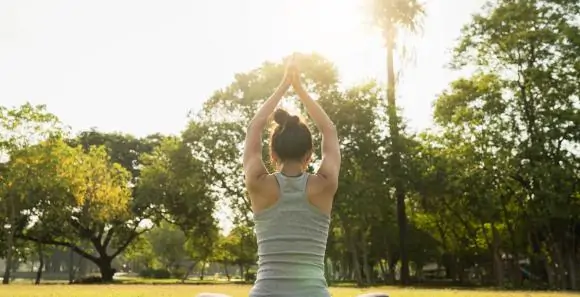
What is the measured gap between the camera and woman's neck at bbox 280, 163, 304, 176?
10.1 feet

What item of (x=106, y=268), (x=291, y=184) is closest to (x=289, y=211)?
(x=291, y=184)

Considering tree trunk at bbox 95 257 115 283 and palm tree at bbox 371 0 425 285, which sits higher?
palm tree at bbox 371 0 425 285

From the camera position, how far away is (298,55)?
3.47 metres

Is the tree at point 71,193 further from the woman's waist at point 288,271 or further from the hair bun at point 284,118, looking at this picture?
the woman's waist at point 288,271

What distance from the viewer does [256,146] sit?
3166 millimetres

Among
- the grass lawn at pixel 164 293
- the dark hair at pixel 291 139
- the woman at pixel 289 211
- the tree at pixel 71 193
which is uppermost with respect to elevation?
the tree at pixel 71 193

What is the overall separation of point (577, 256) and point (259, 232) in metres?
48.9

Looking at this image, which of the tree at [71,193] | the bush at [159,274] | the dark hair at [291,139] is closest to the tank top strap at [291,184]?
the dark hair at [291,139]

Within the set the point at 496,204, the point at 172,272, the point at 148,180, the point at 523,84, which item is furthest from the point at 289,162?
the point at 172,272

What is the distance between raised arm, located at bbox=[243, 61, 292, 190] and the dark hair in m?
0.11

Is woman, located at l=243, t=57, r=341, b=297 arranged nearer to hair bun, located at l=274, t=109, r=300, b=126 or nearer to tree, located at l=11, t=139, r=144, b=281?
hair bun, located at l=274, t=109, r=300, b=126

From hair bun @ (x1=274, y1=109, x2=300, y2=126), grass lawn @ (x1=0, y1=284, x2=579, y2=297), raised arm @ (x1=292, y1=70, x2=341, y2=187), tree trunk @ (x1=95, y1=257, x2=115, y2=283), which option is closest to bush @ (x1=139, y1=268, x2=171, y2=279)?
tree trunk @ (x1=95, y1=257, x2=115, y2=283)

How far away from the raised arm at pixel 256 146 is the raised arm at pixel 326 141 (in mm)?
173

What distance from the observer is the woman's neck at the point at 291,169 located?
308cm
